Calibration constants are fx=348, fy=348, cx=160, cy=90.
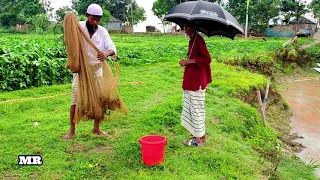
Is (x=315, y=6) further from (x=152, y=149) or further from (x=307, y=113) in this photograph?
(x=152, y=149)

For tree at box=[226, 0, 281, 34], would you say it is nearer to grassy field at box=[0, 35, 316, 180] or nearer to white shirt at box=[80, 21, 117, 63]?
grassy field at box=[0, 35, 316, 180]

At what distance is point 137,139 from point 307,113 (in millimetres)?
7424

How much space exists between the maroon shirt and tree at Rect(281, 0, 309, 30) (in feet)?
146

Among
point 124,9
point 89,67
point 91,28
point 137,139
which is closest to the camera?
point 89,67

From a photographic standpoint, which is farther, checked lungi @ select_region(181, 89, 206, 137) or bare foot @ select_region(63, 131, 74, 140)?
bare foot @ select_region(63, 131, 74, 140)

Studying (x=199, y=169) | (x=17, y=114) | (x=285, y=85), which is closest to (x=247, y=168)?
(x=199, y=169)

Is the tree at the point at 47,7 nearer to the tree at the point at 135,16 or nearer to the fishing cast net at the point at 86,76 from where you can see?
the tree at the point at 135,16

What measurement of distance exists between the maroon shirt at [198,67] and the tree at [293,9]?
146 ft

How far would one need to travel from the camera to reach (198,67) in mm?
4746

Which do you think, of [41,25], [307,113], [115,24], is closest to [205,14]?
A: [307,113]

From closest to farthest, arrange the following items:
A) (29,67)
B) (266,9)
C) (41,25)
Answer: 1. (29,67)
2. (41,25)
3. (266,9)

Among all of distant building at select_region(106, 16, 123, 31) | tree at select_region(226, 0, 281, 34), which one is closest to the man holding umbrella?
tree at select_region(226, 0, 281, 34)

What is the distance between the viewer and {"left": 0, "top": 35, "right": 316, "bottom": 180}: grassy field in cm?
418

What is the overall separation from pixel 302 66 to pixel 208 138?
16.4m
